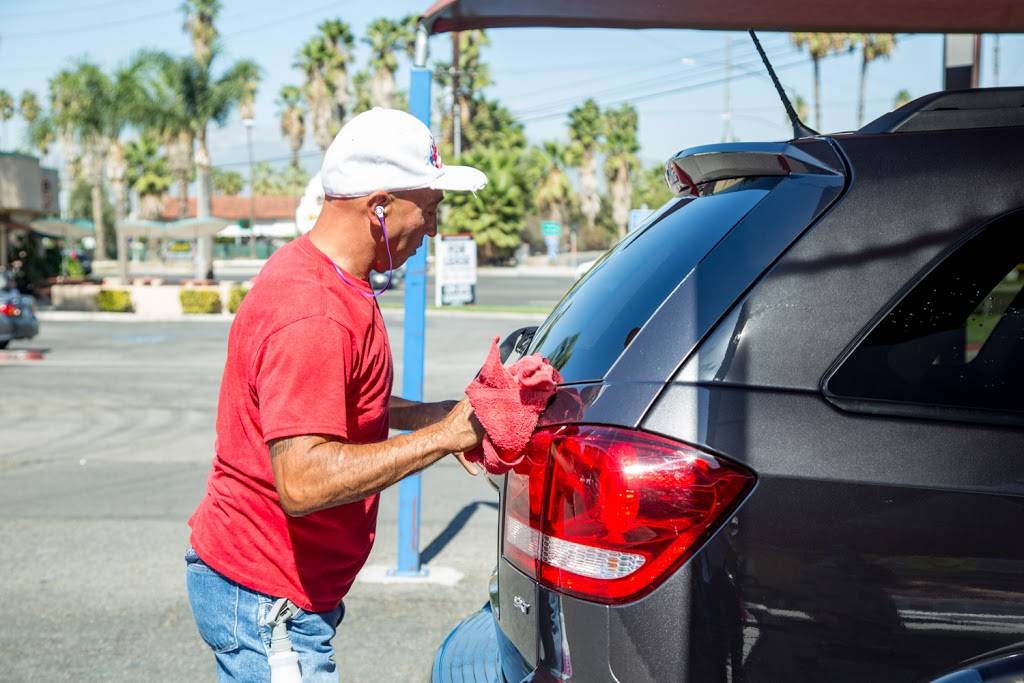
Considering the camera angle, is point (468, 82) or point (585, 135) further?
point (585, 135)

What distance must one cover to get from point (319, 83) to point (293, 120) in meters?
9.02

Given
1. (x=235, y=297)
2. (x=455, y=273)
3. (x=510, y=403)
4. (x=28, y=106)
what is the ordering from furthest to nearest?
1. (x=28, y=106)
2. (x=235, y=297)
3. (x=455, y=273)
4. (x=510, y=403)

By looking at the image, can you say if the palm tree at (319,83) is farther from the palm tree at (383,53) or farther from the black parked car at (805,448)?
the black parked car at (805,448)

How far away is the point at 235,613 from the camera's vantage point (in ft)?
7.95

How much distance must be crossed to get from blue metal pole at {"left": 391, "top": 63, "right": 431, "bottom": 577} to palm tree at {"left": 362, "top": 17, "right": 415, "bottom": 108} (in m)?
56.8

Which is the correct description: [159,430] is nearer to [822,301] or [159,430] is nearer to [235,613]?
[235,613]

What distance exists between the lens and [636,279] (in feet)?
7.60

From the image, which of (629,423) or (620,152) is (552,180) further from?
(629,423)

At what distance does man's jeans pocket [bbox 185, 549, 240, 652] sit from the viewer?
7.97ft

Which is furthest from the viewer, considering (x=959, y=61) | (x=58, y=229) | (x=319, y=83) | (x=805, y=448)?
(x=319, y=83)

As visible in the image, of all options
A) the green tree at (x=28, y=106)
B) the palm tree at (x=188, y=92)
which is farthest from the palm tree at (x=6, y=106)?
the palm tree at (x=188, y=92)

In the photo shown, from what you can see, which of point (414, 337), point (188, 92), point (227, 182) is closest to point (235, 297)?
point (188, 92)

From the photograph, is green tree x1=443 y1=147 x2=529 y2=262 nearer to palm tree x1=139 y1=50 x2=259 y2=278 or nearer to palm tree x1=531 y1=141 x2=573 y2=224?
palm tree x1=531 y1=141 x2=573 y2=224

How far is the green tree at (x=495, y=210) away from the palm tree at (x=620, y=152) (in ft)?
44.4
